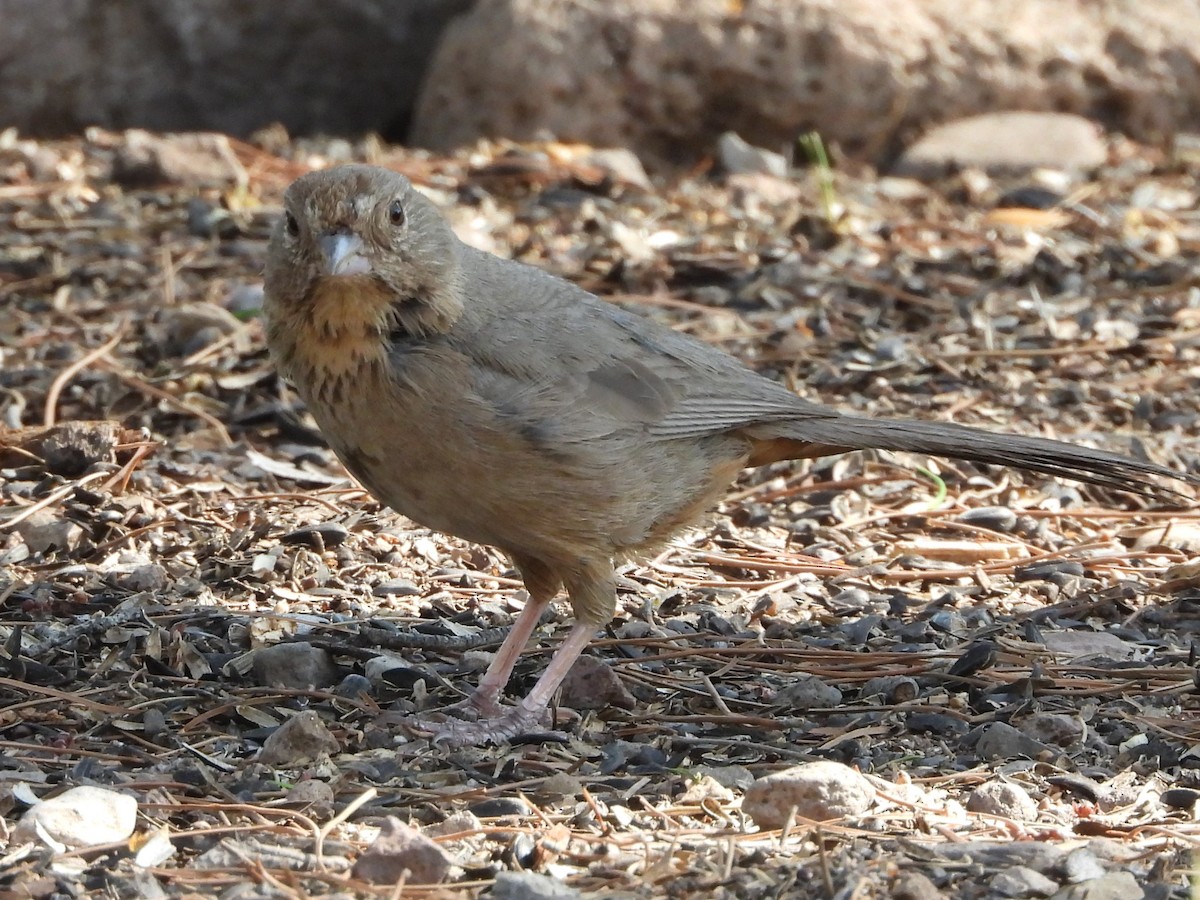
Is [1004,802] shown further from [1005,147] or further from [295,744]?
[1005,147]

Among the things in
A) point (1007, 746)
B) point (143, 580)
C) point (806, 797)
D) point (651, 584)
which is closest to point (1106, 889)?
point (806, 797)

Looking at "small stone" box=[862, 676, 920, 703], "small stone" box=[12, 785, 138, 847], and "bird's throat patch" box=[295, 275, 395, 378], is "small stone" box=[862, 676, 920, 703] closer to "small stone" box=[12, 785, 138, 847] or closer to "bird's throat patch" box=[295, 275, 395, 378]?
"bird's throat patch" box=[295, 275, 395, 378]

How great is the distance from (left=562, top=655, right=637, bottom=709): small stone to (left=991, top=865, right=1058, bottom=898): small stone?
1385 mm

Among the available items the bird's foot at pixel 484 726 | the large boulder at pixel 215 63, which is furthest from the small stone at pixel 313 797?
the large boulder at pixel 215 63

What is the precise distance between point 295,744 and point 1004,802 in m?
1.61

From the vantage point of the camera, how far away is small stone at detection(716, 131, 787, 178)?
9133 mm

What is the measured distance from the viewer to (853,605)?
5.02 metres

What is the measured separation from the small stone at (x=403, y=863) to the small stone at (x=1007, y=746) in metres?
1.43

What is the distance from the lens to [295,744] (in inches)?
152

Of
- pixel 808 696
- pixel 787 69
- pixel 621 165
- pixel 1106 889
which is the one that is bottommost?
pixel 808 696

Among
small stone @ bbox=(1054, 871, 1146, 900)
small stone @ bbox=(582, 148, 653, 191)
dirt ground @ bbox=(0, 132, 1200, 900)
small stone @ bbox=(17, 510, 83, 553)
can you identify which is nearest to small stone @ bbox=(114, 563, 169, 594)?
dirt ground @ bbox=(0, 132, 1200, 900)

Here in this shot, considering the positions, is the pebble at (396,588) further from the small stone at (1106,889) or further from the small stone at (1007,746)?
the small stone at (1106,889)

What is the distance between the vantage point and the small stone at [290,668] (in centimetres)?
435

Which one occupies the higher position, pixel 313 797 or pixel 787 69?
pixel 787 69
